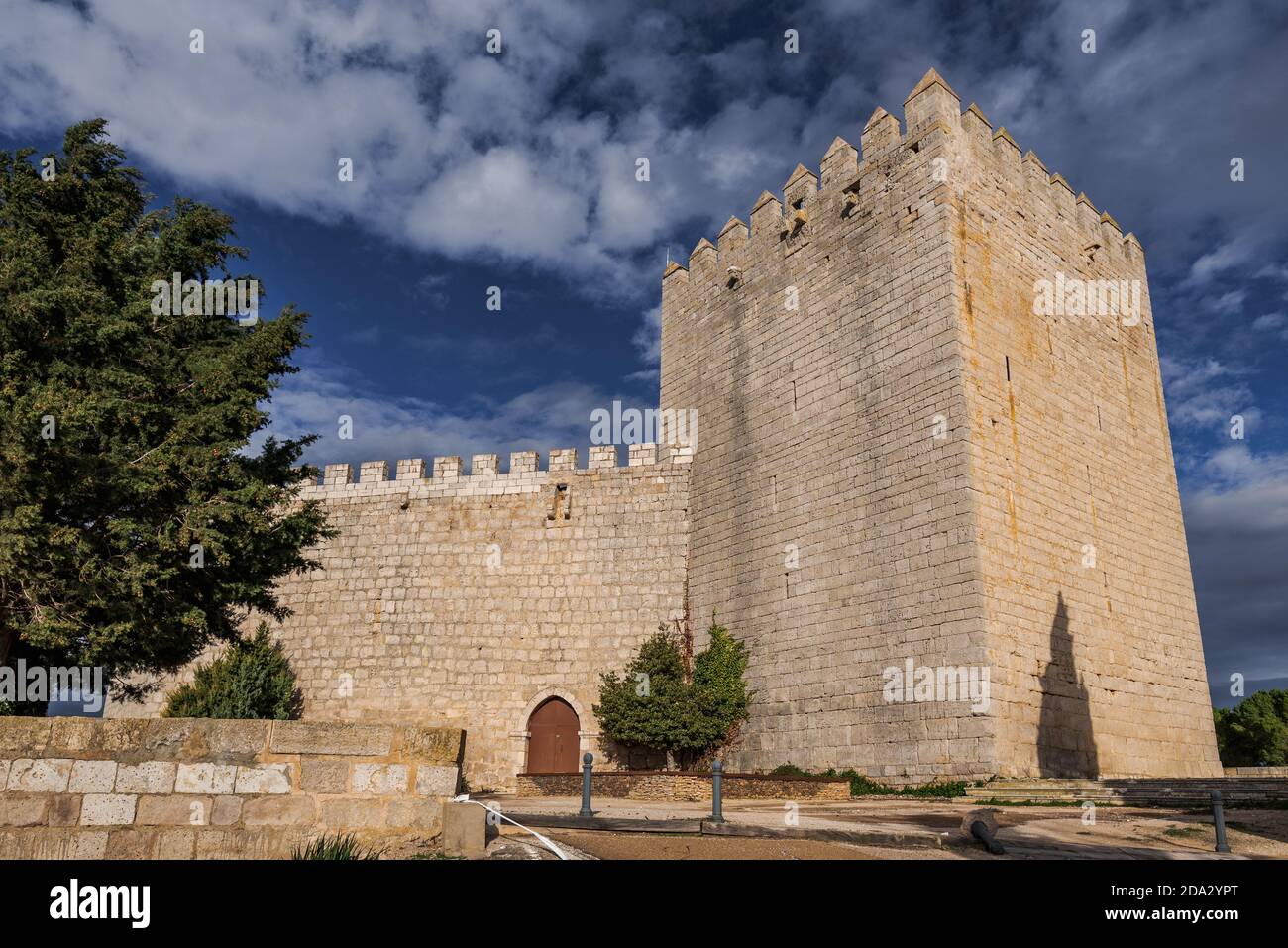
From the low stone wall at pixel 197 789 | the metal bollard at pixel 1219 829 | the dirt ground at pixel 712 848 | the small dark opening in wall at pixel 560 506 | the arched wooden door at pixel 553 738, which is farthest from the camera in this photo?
the small dark opening in wall at pixel 560 506

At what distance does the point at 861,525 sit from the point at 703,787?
16.6 feet

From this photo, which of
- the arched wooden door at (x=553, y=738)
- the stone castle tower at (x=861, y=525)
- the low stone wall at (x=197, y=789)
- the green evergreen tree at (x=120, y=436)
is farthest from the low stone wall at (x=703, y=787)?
the low stone wall at (x=197, y=789)

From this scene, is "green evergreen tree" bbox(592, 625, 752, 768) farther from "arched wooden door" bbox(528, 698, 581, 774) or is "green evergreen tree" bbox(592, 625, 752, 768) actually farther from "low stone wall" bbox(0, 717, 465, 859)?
"low stone wall" bbox(0, 717, 465, 859)

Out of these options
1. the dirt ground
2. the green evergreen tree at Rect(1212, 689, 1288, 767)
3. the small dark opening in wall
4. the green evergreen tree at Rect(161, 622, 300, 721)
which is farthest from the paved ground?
the green evergreen tree at Rect(1212, 689, 1288, 767)

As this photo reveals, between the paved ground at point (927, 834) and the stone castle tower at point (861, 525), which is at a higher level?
the stone castle tower at point (861, 525)

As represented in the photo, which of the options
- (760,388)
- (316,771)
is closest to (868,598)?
(760,388)

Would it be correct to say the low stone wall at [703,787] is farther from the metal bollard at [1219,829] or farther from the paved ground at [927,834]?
the metal bollard at [1219,829]

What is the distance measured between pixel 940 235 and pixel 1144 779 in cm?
878

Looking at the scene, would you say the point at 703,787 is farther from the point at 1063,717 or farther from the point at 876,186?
the point at 876,186

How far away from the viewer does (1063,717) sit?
1355 cm

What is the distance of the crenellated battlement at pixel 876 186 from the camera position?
15.6 m

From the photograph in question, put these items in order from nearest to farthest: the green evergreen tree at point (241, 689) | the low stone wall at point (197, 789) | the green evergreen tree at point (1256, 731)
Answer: the low stone wall at point (197, 789)
the green evergreen tree at point (241, 689)
the green evergreen tree at point (1256, 731)

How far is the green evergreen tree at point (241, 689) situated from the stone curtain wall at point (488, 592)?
0.78m
